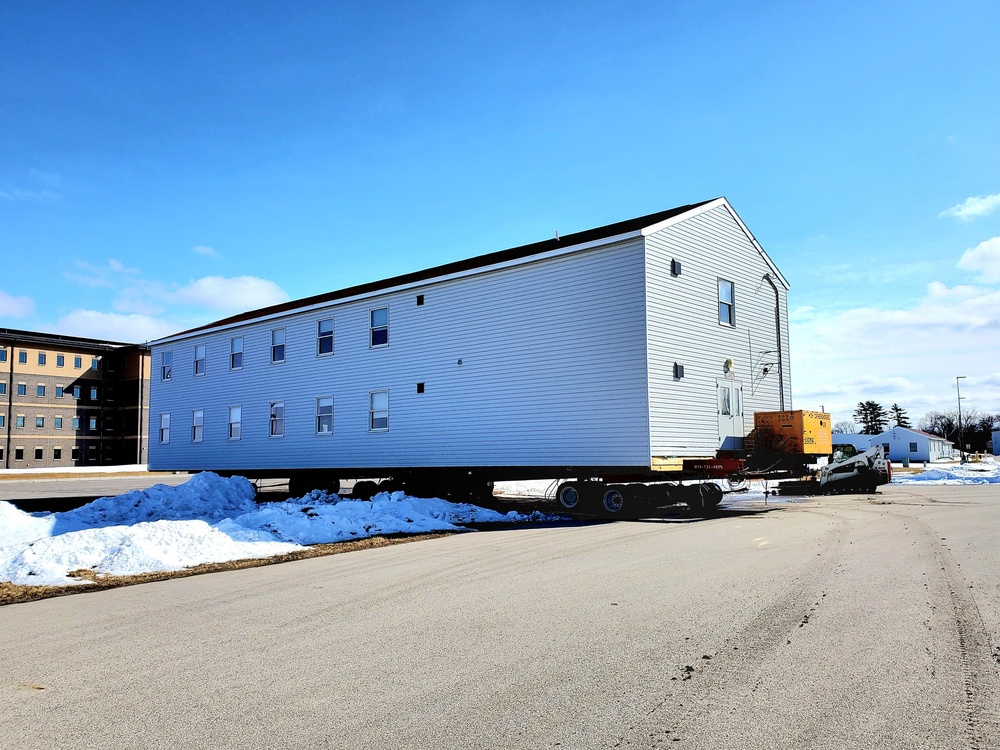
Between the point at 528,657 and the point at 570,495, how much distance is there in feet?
45.0

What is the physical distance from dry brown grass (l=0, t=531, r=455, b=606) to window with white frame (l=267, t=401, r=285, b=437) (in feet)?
45.0

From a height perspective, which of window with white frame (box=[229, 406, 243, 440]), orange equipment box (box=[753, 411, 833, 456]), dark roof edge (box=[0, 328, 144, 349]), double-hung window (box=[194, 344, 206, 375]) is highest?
dark roof edge (box=[0, 328, 144, 349])

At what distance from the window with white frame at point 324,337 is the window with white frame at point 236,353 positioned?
449cm

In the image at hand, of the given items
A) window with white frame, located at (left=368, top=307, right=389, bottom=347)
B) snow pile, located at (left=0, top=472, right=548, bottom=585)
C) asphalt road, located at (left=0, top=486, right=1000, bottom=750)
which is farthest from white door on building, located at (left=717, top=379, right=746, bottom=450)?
window with white frame, located at (left=368, top=307, right=389, bottom=347)

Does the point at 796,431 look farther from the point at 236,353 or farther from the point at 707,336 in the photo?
the point at 236,353

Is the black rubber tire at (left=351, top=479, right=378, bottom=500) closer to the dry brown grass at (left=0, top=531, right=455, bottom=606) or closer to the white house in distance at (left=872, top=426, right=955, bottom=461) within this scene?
the dry brown grass at (left=0, top=531, right=455, bottom=606)

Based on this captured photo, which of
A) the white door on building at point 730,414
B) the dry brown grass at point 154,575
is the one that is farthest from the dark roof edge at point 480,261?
the dry brown grass at point 154,575

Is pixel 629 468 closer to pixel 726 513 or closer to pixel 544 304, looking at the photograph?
pixel 726 513

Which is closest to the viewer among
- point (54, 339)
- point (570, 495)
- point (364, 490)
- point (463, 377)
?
point (570, 495)

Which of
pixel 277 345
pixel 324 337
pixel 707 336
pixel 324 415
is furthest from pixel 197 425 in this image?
pixel 707 336

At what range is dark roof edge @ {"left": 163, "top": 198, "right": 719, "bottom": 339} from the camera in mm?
20250

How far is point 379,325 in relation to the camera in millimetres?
24047

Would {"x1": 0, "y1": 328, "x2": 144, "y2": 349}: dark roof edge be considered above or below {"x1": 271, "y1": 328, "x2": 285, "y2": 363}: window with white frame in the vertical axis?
above

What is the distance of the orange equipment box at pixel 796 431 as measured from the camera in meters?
19.8
